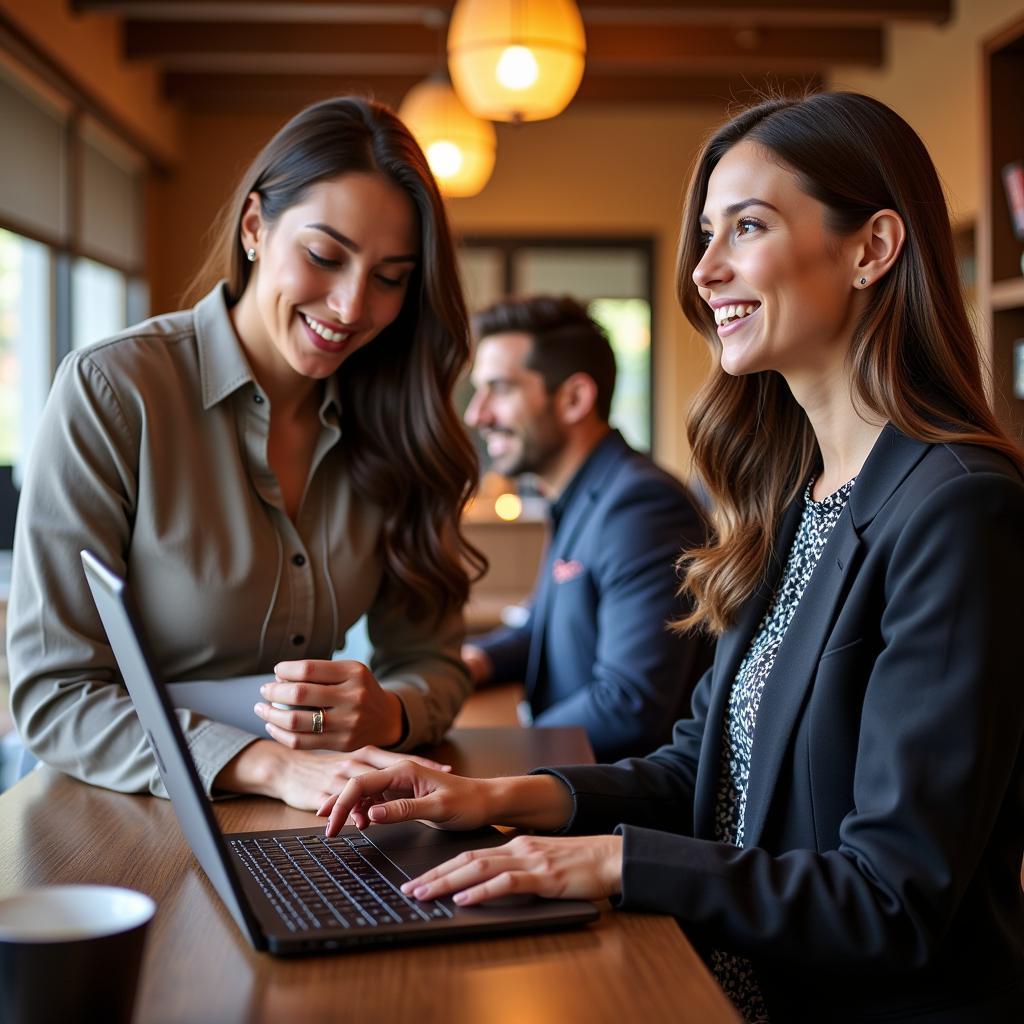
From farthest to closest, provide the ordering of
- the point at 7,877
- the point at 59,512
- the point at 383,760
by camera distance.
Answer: the point at 59,512
the point at 383,760
the point at 7,877

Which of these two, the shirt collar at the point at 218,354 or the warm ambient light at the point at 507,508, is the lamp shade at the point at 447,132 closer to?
the warm ambient light at the point at 507,508

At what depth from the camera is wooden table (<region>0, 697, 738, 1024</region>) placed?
82 cm

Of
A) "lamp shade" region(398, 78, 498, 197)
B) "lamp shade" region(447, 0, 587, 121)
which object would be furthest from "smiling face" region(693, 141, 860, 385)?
"lamp shade" region(398, 78, 498, 197)

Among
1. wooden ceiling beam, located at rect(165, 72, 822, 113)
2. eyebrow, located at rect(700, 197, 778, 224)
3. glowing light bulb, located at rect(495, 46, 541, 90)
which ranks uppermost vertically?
wooden ceiling beam, located at rect(165, 72, 822, 113)

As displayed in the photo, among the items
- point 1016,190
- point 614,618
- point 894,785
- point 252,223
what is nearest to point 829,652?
point 894,785

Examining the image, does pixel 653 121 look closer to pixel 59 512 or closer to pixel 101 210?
pixel 101 210

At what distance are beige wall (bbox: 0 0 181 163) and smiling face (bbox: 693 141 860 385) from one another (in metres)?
4.24

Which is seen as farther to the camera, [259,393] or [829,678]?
[259,393]

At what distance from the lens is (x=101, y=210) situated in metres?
6.65

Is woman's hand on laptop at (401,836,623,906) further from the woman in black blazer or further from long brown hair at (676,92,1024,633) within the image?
long brown hair at (676,92,1024,633)

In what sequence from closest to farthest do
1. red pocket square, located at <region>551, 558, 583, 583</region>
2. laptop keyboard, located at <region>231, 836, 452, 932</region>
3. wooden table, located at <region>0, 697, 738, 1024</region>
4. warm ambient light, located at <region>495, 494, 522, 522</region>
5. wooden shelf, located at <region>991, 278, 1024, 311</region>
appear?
wooden table, located at <region>0, 697, 738, 1024</region>
laptop keyboard, located at <region>231, 836, 452, 932</region>
red pocket square, located at <region>551, 558, 583, 583</region>
wooden shelf, located at <region>991, 278, 1024, 311</region>
warm ambient light, located at <region>495, 494, 522, 522</region>

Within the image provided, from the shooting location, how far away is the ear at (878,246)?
4.13ft

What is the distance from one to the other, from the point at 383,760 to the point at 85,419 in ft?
1.82

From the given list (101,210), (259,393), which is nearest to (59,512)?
(259,393)
